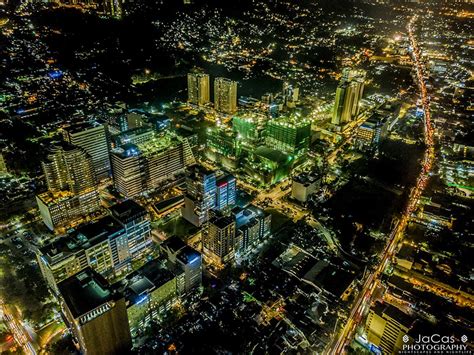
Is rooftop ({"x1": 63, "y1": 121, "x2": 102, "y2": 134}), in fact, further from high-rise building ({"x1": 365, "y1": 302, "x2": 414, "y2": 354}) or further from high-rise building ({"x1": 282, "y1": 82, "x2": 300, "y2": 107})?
high-rise building ({"x1": 365, "y1": 302, "x2": 414, "y2": 354})

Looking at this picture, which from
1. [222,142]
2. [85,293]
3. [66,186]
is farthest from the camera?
[222,142]

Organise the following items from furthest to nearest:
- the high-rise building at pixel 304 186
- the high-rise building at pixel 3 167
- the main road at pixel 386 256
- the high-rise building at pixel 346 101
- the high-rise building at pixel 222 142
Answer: the high-rise building at pixel 346 101
the high-rise building at pixel 222 142
the high-rise building at pixel 3 167
the high-rise building at pixel 304 186
the main road at pixel 386 256

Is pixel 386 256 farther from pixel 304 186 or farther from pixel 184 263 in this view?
pixel 184 263

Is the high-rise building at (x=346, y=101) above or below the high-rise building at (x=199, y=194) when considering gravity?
above

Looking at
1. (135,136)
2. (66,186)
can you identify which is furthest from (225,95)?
(66,186)

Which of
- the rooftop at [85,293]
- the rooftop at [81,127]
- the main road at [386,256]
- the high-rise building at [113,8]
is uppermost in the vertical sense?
the high-rise building at [113,8]

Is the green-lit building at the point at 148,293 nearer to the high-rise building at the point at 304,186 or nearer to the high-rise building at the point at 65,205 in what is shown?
the high-rise building at the point at 65,205

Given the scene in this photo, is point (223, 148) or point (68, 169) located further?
point (223, 148)

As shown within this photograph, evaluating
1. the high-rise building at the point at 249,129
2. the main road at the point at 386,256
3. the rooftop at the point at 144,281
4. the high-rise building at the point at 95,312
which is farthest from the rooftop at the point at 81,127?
the main road at the point at 386,256
